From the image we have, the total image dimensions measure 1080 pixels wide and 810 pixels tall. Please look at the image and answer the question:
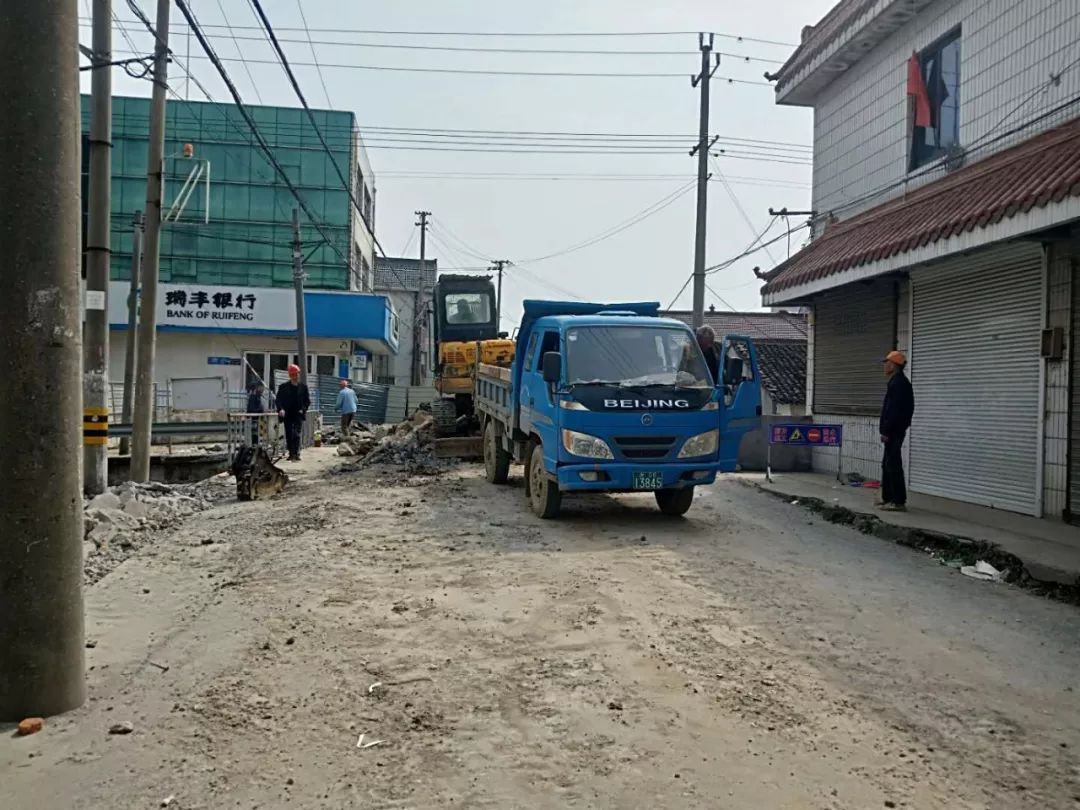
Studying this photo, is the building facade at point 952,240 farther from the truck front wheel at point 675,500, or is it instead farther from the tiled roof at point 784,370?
the tiled roof at point 784,370

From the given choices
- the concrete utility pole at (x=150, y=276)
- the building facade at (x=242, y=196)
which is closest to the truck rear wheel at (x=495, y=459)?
the concrete utility pole at (x=150, y=276)

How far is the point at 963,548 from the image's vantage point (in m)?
8.60

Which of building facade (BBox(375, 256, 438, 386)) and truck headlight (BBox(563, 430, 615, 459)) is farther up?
building facade (BBox(375, 256, 438, 386))

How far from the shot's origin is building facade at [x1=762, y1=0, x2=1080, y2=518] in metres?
9.88

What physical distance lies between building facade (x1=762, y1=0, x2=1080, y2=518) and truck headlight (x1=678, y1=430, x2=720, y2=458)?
11.6ft

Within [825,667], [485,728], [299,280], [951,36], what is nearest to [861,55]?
[951,36]

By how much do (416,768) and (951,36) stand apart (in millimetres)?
12817

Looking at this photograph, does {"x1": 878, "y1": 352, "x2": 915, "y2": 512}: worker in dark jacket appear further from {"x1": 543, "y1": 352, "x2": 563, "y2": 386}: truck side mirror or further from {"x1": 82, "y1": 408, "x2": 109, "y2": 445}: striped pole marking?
{"x1": 82, "y1": 408, "x2": 109, "y2": 445}: striped pole marking

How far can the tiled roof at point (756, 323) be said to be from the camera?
37938mm

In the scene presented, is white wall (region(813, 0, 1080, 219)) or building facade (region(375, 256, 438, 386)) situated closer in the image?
white wall (region(813, 0, 1080, 219))

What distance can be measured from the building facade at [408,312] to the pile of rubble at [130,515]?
3354 centimetres

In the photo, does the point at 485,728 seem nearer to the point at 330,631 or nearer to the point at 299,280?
the point at 330,631

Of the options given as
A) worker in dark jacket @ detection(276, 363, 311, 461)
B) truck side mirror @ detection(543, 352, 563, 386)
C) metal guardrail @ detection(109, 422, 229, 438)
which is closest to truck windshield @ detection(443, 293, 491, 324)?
worker in dark jacket @ detection(276, 363, 311, 461)

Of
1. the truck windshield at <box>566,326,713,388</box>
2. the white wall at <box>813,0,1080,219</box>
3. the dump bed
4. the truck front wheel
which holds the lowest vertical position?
the truck front wheel
